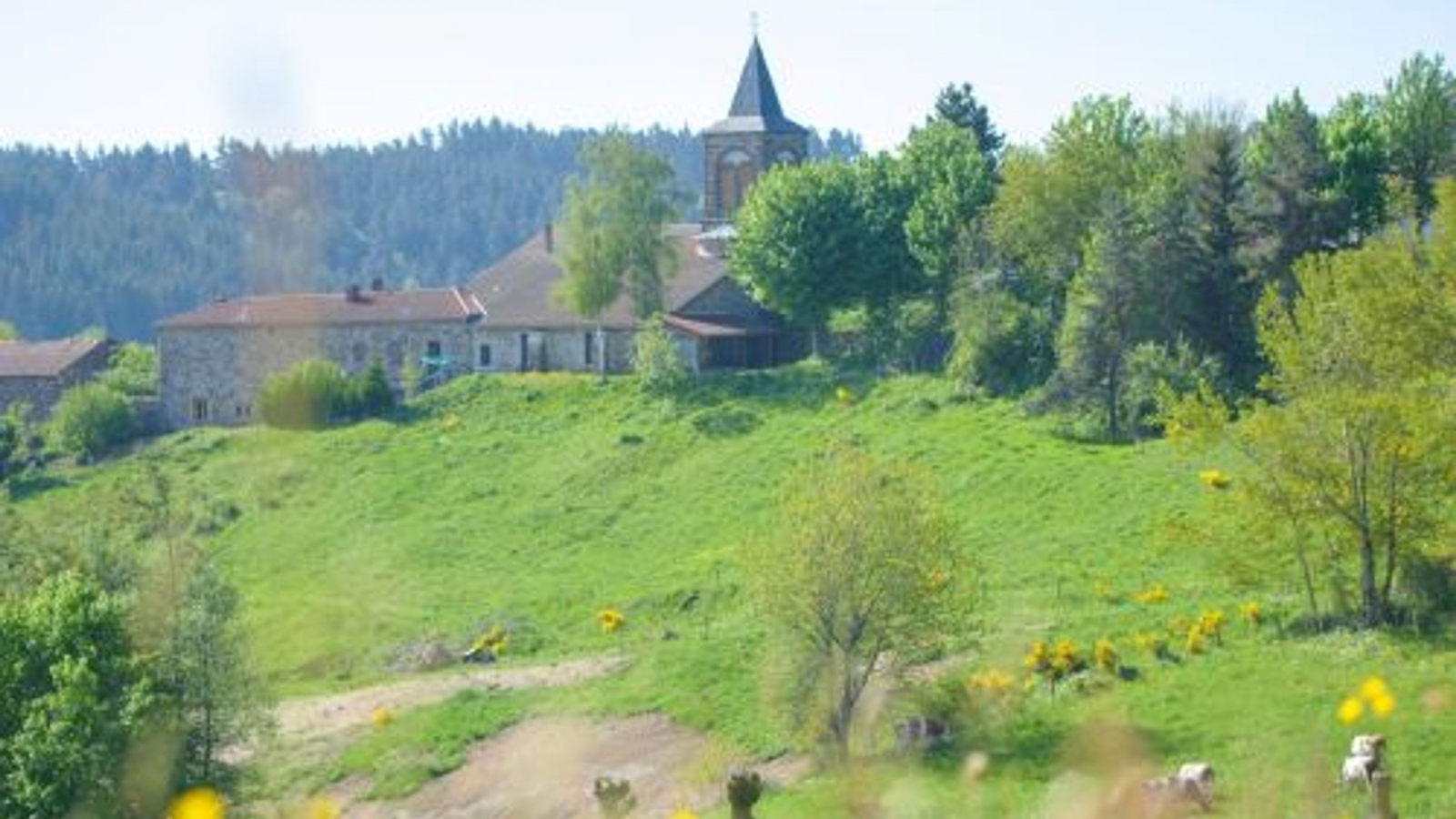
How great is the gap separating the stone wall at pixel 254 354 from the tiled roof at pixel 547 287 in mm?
1809

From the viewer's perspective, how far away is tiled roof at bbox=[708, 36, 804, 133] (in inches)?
3656

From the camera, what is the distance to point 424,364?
3255 inches

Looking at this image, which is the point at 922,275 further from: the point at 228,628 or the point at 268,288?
the point at 268,288

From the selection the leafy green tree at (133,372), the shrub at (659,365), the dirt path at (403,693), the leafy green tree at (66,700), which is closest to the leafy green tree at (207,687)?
the leafy green tree at (66,700)

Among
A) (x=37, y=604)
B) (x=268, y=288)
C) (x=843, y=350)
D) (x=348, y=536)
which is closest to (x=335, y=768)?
(x=37, y=604)

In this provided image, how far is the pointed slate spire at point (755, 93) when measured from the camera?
9356 centimetres

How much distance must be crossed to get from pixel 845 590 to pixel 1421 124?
32464mm

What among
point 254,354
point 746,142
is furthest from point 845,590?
point 746,142

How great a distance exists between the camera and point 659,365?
240ft

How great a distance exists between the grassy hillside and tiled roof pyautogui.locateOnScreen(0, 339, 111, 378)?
490 inches

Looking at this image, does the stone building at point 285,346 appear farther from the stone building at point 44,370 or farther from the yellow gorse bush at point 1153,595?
the yellow gorse bush at point 1153,595

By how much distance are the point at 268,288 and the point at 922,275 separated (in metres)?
128

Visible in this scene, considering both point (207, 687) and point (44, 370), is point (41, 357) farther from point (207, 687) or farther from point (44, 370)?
point (207, 687)

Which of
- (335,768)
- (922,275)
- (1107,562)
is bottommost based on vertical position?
(335,768)
